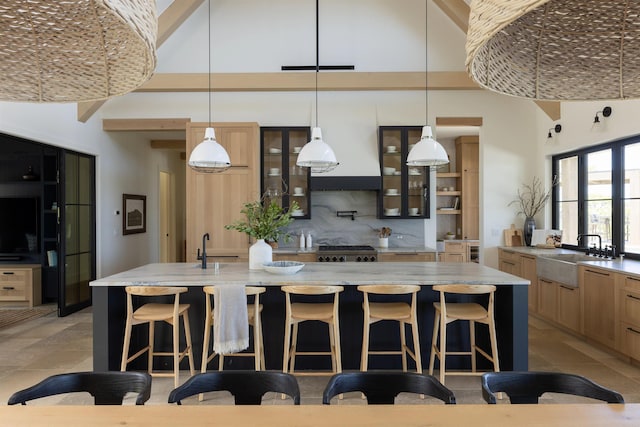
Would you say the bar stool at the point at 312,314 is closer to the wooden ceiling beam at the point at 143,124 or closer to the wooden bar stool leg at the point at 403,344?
the wooden bar stool leg at the point at 403,344

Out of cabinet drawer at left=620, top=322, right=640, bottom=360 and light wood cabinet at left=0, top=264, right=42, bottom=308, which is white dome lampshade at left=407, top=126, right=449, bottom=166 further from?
light wood cabinet at left=0, top=264, right=42, bottom=308

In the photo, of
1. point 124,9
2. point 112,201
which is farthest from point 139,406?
point 112,201

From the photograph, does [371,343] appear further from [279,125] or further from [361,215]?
[279,125]

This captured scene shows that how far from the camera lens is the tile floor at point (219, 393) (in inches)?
121

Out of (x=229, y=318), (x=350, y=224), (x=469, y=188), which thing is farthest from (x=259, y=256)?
(x=469, y=188)

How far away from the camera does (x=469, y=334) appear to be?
3.58 metres

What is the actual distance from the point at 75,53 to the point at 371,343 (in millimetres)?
3149

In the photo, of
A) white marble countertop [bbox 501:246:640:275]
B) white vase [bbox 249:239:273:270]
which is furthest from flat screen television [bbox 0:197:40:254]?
white marble countertop [bbox 501:246:640:275]

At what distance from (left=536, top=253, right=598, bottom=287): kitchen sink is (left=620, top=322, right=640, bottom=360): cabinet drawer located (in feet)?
2.40

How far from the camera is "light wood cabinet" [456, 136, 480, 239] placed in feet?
26.9

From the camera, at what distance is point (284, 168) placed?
19.0 ft

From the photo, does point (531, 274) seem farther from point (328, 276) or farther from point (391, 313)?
point (328, 276)

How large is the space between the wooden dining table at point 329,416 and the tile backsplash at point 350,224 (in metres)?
4.64

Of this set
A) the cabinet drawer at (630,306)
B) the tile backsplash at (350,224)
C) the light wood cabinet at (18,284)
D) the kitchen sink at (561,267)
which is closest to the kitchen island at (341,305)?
the cabinet drawer at (630,306)
